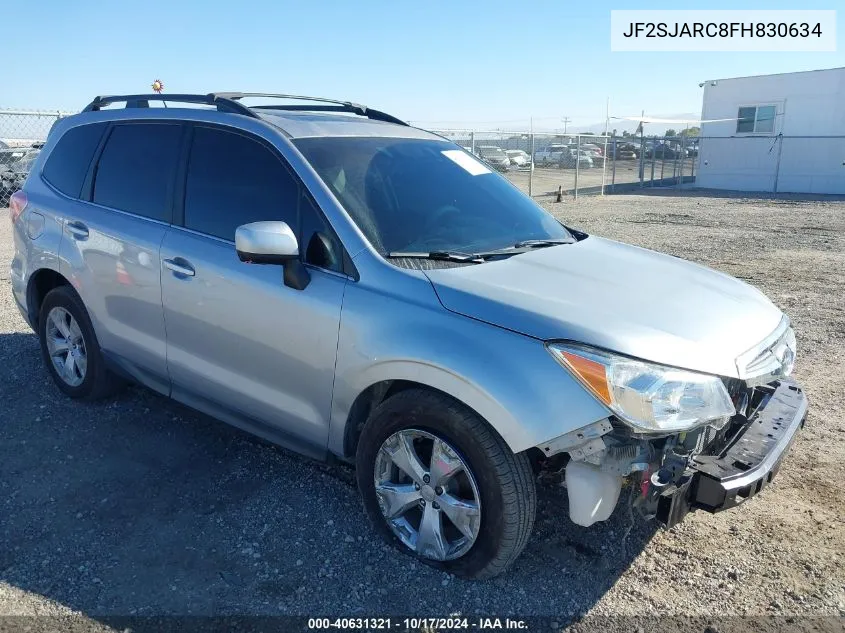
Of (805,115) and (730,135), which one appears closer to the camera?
(805,115)

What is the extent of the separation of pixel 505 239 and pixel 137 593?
7.65ft

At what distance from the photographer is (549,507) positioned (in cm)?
355

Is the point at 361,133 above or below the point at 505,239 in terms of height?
above

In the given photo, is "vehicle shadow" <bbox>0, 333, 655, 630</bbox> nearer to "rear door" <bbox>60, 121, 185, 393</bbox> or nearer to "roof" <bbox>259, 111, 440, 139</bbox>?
"rear door" <bbox>60, 121, 185, 393</bbox>

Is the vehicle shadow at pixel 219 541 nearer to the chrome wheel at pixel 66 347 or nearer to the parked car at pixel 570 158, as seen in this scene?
the chrome wheel at pixel 66 347

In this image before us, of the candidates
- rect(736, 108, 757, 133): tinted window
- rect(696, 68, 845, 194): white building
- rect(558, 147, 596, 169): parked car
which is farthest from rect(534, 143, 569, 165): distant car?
rect(736, 108, 757, 133): tinted window

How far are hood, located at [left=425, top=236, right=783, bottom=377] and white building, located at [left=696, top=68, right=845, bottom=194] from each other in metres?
23.7

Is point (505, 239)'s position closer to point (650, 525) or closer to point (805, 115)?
point (650, 525)

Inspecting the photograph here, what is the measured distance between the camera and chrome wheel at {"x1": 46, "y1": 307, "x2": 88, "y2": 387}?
4.59 meters

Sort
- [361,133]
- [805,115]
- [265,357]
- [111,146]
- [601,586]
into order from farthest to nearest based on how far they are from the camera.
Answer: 1. [805,115]
2. [111,146]
3. [361,133]
4. [265,357]
5. [601,586]

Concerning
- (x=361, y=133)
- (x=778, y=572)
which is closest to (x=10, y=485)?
(x=361, y=133)

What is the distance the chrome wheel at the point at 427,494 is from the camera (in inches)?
112

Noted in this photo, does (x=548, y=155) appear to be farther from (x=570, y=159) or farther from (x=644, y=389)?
(x=644, y=389)

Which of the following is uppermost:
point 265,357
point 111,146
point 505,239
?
point 111,146
